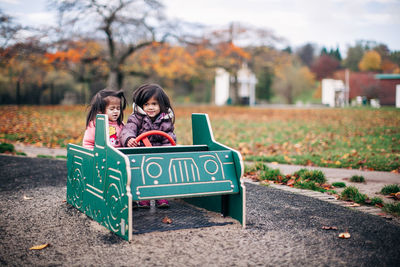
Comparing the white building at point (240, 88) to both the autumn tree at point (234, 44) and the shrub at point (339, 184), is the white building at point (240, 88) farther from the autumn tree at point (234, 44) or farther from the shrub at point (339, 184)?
the shrub at point (339, 184)

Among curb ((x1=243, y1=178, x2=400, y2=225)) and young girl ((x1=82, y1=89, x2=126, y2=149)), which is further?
young girl ((x1=82, y1=89, x2=126, y2=149))

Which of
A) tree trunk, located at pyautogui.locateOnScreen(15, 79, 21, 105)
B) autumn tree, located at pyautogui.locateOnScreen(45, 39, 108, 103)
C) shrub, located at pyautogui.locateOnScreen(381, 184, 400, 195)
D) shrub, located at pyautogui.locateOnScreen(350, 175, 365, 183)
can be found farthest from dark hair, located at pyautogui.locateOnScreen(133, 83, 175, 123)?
tree trunk, located at pyautogui.locateOnScreen(15, 79, 21, 105)

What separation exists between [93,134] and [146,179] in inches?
66.8

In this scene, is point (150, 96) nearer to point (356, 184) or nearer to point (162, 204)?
point (162, 204)

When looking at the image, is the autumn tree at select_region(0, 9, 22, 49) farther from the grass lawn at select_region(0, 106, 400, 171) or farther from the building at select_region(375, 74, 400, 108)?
the building at select_region(375, 74, 400, 108)

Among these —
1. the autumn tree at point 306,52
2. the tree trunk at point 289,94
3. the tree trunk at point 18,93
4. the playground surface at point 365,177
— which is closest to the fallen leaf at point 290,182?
the playground surface at point 365,177

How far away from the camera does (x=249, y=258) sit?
328cm

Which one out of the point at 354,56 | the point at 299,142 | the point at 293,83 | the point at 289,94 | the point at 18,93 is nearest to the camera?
the point at 299,142

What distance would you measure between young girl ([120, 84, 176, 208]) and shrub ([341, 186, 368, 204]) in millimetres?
2307

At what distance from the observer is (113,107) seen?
5328 mm

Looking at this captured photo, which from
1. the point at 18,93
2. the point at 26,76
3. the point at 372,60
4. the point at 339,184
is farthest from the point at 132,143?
the point at 26,76

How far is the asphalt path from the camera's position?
10.6 feet

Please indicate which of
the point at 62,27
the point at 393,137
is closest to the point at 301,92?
the point at 62,27

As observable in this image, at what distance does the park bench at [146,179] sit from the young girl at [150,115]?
571 mm
